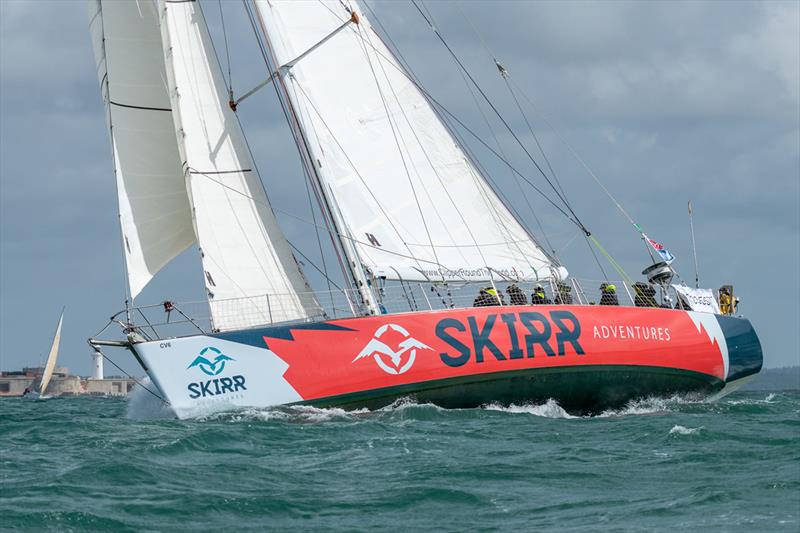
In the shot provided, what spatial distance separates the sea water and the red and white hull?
0.38m

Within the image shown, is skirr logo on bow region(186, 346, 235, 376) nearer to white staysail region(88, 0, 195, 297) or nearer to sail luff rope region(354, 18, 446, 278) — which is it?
white staysail region(88, 0, 195, 297)

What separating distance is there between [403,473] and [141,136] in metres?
9.27

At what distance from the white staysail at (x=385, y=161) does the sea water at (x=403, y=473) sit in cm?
321

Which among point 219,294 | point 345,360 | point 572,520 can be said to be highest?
point 219,294

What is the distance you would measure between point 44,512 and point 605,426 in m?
8.40

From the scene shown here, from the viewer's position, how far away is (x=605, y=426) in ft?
52.1

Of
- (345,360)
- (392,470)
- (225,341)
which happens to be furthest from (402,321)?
(392,470)

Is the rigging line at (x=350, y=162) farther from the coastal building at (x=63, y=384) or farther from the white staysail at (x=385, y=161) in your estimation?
the coastal building at (x=63, y=384)

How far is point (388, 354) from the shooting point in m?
16.7

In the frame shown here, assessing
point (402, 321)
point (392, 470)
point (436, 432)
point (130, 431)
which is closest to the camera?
point (392, 470)

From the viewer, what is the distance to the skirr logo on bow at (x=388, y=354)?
16.7 meters

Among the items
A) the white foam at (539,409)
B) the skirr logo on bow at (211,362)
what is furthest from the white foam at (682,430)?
the skirr logo on bow at (211,362)

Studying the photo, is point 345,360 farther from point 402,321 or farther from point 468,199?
point 468,199

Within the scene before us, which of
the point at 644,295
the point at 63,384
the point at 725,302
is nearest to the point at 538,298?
the point at 644,295
